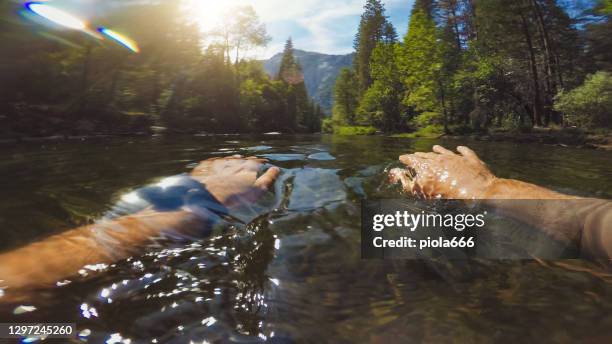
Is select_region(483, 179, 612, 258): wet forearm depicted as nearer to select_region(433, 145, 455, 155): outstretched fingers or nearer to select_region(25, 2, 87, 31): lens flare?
select_region(433, 145, 455, 155): outstretched fingers

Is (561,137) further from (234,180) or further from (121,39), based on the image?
(121,39)

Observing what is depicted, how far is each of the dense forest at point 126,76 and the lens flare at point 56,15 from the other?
1.45ft

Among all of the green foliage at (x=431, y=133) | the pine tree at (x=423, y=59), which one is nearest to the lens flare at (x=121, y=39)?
the green foliage at (x=431, y=133)

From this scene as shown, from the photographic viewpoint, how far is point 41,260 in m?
2.03

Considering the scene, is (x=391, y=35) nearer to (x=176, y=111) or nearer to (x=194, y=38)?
(x=194, y=38)

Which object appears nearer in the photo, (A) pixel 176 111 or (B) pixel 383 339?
(B) pixel 383 339

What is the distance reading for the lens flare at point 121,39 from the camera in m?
21.5

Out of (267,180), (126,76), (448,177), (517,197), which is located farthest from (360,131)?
(517,197)

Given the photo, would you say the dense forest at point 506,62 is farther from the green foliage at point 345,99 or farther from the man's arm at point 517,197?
the green foliage at point 345,99

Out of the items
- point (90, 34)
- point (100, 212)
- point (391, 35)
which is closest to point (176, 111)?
point (90, 34)

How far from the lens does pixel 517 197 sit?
9.63 feet

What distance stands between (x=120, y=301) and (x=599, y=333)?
2.46 m

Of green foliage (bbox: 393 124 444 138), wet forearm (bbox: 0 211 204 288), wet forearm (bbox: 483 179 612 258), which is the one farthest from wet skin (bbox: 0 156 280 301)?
green foliage (bbox: 393 124 444 138)

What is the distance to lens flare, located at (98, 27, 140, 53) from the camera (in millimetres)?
Result: 21458
